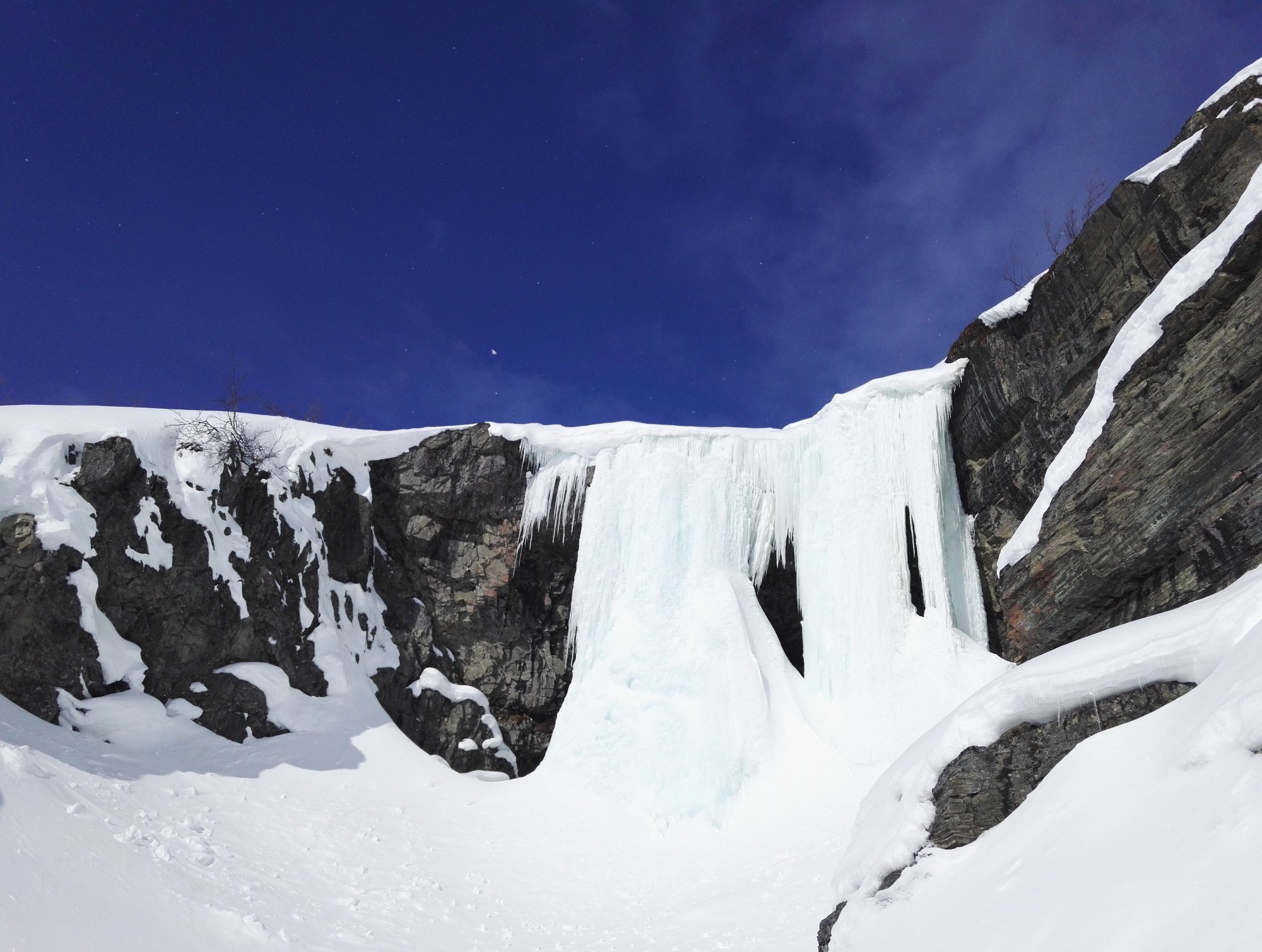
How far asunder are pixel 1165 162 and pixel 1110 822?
8.82 m

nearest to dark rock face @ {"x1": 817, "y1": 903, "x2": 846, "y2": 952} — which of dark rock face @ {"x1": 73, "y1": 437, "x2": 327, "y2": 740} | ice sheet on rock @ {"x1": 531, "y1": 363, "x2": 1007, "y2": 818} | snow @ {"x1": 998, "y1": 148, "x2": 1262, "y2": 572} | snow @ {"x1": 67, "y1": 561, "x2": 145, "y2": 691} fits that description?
snow @ {"x1": 998, "y1": 148, "x2": 1262, "y2": 572}

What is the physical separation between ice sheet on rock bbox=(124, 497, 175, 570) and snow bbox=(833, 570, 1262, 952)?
1153 centimetres

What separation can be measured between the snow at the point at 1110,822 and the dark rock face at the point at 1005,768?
75 mm

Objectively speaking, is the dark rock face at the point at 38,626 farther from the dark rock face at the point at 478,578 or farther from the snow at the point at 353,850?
the dark rock face at the point at 478,578

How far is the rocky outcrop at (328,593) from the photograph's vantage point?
11820 mm

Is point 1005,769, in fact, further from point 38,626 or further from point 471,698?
point 471,698

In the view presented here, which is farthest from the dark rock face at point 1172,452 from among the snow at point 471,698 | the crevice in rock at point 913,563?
the snow at point 471,698

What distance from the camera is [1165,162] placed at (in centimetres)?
957

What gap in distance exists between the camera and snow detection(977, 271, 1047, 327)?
12.5m

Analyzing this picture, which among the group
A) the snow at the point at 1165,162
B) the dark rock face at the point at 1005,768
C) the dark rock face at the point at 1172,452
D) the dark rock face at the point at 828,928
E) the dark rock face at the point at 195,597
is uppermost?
the snow at the point at 1165,162

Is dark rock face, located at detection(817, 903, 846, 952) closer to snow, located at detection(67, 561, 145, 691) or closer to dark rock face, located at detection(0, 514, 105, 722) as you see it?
dark rock face, located at detection(0, 514, 105, 722)

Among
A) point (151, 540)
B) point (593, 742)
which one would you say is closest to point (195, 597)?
point (151, 540)

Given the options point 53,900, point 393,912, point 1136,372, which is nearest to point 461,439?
point 393,912

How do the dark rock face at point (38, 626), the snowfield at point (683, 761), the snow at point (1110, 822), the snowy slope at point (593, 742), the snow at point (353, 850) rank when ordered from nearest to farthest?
the snow at point (1110, 822), the snowfield at point (683, 761), the snow at point (353, 850), the snowy slope at point (593, 742), the dark rock face at point (38, 626)
